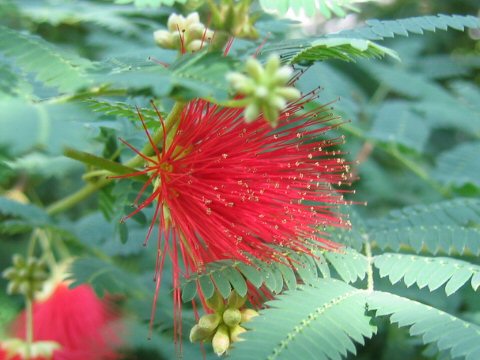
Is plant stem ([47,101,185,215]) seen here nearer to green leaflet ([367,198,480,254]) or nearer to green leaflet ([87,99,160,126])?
green leaflet ([87,99,160,126])

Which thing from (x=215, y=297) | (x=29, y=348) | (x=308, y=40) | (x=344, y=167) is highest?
(x=308, y=40)

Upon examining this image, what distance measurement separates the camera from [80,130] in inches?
33.7

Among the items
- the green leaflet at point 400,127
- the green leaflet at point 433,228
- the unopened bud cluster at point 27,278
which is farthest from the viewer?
the green leaflet at point 400,127

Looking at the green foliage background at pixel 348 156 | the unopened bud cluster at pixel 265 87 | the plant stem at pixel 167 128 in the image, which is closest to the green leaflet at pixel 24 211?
the green foliage background at pixel 348 156

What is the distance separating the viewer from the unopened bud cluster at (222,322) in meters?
1.22

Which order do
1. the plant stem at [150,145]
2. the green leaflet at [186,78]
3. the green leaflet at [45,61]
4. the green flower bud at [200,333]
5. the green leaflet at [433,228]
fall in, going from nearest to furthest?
the green leaflet at [186,78]
the green leaflet at [45,61]
the plant stem at [150,145]
the green flower bud at [200,333]
the green leaflet at [433,228]

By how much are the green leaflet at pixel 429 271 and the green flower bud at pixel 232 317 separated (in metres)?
0.32

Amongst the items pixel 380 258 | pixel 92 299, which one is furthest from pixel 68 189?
pixel 380 258

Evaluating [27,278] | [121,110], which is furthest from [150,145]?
[27,278]

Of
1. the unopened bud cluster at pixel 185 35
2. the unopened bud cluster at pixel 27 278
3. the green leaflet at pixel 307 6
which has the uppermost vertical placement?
the green leaflet at pixel 307 6

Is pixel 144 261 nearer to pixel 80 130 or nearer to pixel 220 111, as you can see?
pixel 220 111

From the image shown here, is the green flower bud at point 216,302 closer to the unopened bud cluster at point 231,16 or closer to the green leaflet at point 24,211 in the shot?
the unopened bud cluster at point 231,16

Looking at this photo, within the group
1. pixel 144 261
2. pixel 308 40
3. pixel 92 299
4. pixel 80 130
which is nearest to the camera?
pixel 80 130

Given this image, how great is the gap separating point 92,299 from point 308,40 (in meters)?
1.09
